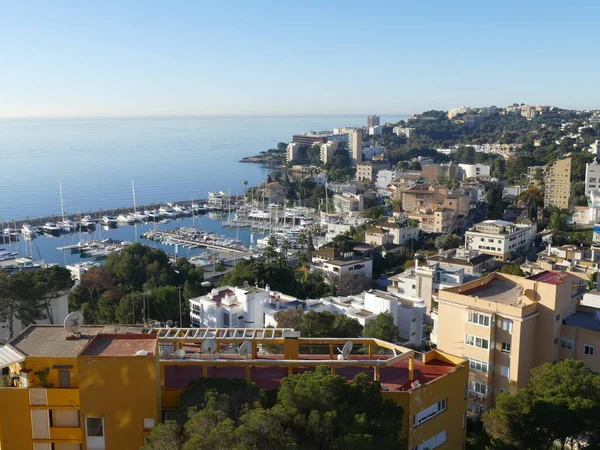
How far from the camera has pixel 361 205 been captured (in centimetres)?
2912

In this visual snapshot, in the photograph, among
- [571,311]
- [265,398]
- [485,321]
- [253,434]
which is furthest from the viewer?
[571,311]

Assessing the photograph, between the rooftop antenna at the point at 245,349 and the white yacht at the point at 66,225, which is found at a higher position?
the rooftop antenna at the point at 245,349

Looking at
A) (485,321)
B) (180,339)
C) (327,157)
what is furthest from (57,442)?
(327,157)

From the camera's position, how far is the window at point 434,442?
13.5 ft

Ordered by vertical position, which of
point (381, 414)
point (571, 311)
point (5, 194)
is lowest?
point (5, 194)

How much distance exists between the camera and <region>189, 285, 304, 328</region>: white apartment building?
434 inches

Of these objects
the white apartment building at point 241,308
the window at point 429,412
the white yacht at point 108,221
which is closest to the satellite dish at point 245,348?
the window at point 429,412

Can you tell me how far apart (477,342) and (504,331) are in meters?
0.31

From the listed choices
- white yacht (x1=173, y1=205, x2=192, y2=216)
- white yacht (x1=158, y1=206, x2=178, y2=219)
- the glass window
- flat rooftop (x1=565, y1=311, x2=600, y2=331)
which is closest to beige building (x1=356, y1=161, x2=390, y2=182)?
white yacht (x1=173, y1=205, x2=192, y2=216)

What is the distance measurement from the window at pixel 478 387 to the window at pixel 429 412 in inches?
97.4

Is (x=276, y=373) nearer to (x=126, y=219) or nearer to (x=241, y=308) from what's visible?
(x=241, y=308)

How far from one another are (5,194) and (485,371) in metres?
40.5

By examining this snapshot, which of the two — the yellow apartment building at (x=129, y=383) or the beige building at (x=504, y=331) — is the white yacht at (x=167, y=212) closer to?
the beige building at (x=504, y=331)

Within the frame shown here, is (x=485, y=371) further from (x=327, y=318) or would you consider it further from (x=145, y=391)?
(x=145, y=391)
